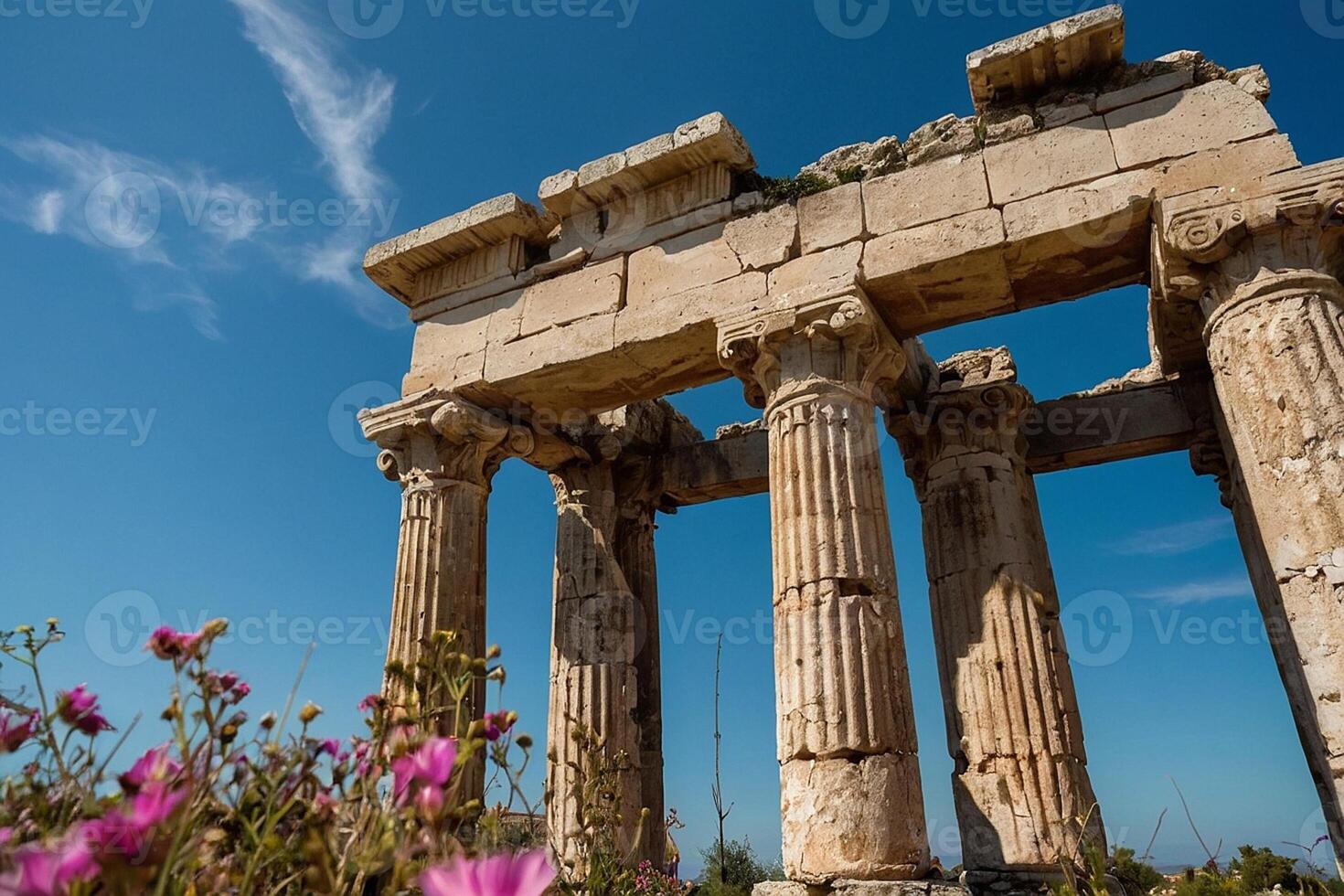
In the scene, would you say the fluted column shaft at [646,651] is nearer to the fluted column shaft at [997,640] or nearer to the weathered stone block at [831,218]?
the fluted column shaft at [997,640]

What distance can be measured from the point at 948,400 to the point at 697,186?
387 cm

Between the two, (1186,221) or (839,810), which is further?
(1186,221)

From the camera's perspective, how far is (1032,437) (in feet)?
37.9

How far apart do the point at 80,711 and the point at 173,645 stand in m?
0.20

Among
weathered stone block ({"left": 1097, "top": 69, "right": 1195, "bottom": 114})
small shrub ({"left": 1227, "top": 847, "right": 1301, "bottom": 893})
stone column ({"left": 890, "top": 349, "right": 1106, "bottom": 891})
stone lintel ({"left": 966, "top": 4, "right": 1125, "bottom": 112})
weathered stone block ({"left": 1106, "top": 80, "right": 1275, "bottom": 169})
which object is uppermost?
stone lintel ({"left": 966, "top": 4, "right": 1125, "bottom": 112})

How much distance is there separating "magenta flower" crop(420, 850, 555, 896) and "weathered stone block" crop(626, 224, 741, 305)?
819 centimetres

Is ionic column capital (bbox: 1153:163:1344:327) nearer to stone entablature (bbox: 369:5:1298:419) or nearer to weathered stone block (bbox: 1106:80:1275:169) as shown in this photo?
stone entablature (bbox: 369:5:1298:419)

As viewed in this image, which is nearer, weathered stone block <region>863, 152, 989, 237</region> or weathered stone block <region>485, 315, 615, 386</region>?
weathered stone block <region>863, 152, 989, 237</region>

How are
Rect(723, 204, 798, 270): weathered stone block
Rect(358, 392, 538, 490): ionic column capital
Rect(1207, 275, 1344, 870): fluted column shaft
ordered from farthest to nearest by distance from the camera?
Rect(358, 392, 538, 490): ionic column capital
Rect(723, 204, 798, 270): weathered stone block
Rect(1207, 275, 1344, 870): fluted column shaft

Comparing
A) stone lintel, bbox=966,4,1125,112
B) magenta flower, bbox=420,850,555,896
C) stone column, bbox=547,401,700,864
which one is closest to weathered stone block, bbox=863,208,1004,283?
stone lintel, bbox=966,4,1125,112

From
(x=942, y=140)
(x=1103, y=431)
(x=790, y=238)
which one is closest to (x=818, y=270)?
(x=790, y=238)

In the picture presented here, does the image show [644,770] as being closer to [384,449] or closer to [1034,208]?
[384,449]

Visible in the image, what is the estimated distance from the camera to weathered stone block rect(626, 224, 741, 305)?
9172 millimetres

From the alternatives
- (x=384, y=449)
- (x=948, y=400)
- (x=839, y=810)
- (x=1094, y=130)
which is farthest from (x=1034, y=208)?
(x=384, y=449)
